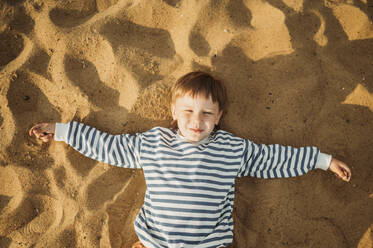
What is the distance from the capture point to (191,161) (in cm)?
210

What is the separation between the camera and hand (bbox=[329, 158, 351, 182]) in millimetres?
2146

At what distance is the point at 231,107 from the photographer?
2324 mm

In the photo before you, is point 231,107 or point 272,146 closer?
point 272,146

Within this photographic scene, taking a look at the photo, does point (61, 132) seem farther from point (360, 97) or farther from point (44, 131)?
point (360, 97)

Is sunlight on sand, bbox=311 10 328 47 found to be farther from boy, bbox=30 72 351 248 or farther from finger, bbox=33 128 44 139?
finger, bbox=33 128 44 139

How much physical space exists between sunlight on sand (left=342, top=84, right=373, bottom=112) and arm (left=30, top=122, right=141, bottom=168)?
5.82 feet

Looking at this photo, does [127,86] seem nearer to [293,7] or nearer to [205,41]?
[205,41]

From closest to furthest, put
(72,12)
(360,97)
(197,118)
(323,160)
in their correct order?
(197,118) < (323,160) < (360,97) < (72,12)

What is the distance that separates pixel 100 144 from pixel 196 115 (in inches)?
31.7

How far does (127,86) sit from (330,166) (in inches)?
69.4

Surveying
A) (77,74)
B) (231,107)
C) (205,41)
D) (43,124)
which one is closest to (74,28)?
(77,74)

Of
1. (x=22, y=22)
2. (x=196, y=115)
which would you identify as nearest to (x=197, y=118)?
(x=196, y=115)

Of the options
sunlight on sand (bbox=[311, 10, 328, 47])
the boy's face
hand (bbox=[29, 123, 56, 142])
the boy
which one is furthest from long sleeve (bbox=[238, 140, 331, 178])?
hand (bbox=[29, 123, 56, 142])

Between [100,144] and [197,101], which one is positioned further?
[100,144]
